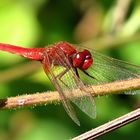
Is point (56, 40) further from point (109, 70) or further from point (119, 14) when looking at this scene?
point (109, 70)

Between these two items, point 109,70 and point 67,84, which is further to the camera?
point 109,70

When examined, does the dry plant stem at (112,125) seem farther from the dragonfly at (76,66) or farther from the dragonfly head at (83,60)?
the dragonfly head at (83,60)

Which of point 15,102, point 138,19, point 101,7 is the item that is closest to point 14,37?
point 101,7

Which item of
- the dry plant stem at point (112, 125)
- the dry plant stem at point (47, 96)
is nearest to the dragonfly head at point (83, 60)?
the dry plant stem at point (47, 96)

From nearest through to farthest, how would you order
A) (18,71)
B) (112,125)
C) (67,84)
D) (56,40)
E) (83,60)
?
(112,125), (67,84), (83,60), (18,71), (56,40)

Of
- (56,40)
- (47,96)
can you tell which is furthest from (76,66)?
(47,96)

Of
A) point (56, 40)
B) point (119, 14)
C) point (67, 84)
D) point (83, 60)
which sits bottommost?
point (67, 84)
